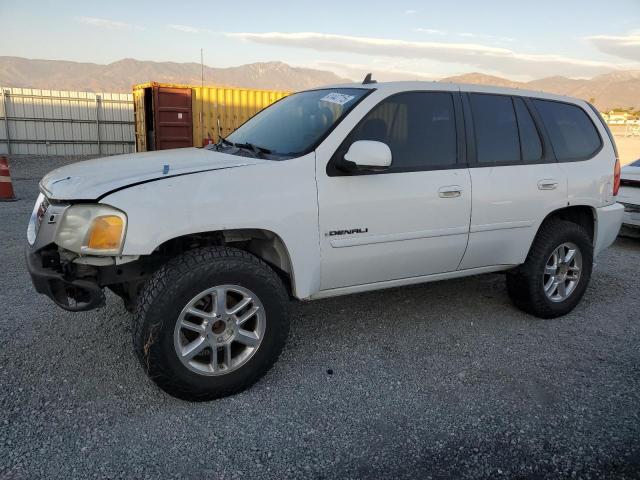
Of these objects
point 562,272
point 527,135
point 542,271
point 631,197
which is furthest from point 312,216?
point 631,197

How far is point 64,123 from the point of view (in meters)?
20.9

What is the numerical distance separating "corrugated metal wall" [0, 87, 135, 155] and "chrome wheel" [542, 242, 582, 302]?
2045 cm

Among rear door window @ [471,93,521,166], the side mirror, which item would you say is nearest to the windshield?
the side mirror

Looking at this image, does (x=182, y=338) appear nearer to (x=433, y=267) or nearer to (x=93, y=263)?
(x=93, y=263)

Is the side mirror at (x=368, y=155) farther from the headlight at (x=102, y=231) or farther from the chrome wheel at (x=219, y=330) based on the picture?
the headlight at (x=102, y=231)

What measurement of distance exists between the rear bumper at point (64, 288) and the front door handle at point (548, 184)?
10.3 feet

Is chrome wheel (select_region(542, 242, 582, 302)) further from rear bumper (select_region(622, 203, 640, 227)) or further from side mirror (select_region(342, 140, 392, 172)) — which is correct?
rear bumper (select_region(622, 203, 640, 227))

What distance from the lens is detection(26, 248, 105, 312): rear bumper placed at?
2.67 meters

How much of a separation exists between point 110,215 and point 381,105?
1.80 meters

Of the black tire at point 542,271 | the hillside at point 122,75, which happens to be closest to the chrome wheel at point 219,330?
the black tire at point 542,271

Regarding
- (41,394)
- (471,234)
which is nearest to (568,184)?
(471,234)

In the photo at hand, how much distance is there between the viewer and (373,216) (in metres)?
3.20

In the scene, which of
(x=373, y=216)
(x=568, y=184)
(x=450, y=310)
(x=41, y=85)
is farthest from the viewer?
(x=41, y=85)

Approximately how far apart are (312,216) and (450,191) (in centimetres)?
105
